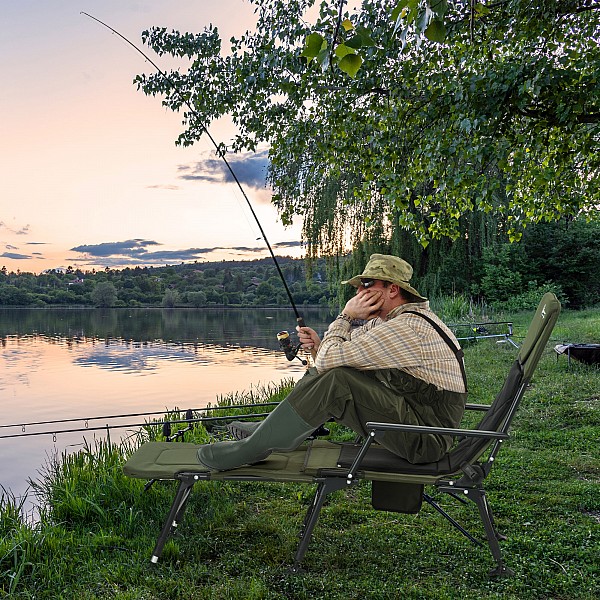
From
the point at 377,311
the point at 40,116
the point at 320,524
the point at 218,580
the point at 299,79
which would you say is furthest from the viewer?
the point at 40,116

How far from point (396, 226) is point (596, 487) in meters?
11.4

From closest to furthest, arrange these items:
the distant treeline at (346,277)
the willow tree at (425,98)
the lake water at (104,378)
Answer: the willow tree at (425,98), the lake water at (104,378), the distant treeline at (346,277)

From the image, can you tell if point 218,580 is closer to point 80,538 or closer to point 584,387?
point 80,538

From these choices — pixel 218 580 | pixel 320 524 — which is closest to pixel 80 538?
pixel 218 580

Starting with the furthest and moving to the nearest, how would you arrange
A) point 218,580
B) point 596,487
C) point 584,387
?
point 584,387
point 596,487
point 218,580

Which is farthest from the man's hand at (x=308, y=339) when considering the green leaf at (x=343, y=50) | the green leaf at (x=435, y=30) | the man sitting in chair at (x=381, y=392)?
the green leaf at (x=343, y=50)

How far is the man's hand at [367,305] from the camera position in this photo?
3.18m

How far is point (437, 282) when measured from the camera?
1673cm

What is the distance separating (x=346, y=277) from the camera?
15586mm

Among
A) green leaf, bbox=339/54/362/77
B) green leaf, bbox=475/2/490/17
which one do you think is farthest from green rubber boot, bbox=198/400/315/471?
green leaf, bbox=475/2/490/17

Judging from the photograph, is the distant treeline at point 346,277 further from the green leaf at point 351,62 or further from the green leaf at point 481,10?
the green leaf at point 351,62

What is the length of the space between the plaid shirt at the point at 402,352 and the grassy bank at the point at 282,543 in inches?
36.1

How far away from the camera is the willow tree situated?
4941 mm

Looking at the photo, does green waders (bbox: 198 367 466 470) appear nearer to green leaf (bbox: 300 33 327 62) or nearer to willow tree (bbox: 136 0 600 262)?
green leaf (bbox: 300 33 327 62)
